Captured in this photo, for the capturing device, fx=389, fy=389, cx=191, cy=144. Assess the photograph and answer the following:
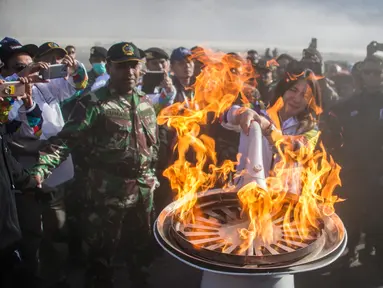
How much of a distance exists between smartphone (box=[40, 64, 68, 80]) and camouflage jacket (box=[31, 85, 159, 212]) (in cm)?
38

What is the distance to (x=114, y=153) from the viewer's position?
3.50m

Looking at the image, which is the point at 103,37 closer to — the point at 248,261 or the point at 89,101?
the point at 89,101

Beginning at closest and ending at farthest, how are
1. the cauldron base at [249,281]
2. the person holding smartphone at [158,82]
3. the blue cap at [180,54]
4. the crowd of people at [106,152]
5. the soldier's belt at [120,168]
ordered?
the cauldron base at [249,281]
the crowd of people at [106,152]
the soldier's belt at [120,168]
the person holding smartphone at [158,82]
the blue cap at [180,54]

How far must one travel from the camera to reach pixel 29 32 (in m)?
9.84

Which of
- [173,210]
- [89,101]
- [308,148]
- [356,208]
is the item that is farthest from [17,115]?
[356,208]

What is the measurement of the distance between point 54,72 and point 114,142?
859 millimetres

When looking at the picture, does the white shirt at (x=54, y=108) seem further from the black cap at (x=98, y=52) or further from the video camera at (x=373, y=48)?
the video camera at (x=373, y=48)

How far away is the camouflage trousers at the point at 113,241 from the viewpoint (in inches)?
141

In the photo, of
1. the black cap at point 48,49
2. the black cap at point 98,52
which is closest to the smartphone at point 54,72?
the black cap at point 48,49

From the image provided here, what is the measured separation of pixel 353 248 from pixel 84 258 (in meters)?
3.18

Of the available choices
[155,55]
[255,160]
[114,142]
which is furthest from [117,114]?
[155,55]

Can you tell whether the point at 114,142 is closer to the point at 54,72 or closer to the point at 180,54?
the point at 54,72

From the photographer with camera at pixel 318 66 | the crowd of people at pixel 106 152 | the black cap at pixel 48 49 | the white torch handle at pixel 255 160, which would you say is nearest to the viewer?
the white torch handle at pixel 255 160

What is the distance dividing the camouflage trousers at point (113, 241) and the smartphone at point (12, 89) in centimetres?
121
